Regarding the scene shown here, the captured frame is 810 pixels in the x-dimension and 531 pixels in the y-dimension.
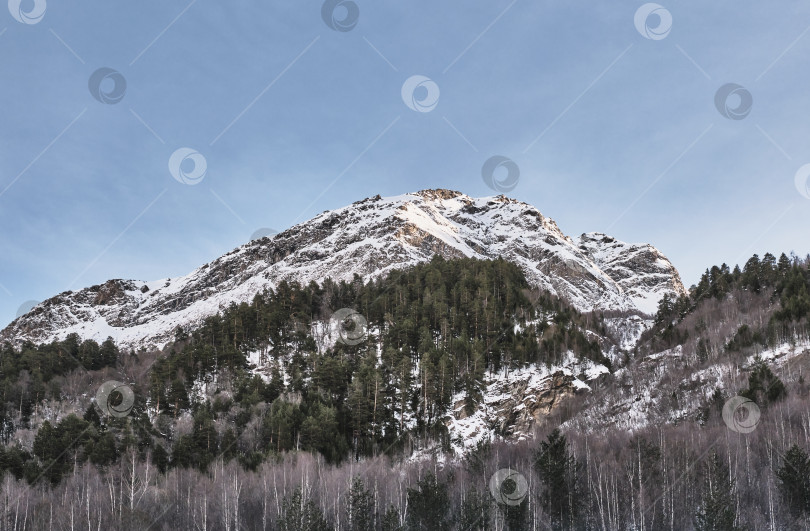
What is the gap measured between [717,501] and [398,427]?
49269 millimetres

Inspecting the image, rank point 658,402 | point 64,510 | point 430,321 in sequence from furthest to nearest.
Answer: point 430,321 → point 658,402 → point 64,510

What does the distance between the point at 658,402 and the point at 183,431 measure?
7593 centimetres

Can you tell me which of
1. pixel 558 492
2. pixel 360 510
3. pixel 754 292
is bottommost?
pixel 360 510

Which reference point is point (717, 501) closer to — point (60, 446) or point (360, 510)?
point (360, 510)

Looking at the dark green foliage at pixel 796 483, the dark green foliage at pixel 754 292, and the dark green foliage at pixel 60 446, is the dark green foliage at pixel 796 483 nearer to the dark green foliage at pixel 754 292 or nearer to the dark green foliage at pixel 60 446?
the dark green foliage at pixel 754 292

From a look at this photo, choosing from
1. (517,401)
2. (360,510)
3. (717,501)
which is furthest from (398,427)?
(717,501)

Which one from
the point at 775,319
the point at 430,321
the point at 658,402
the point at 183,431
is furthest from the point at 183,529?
the point at 775,319

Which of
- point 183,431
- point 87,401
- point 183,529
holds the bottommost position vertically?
point 183,529

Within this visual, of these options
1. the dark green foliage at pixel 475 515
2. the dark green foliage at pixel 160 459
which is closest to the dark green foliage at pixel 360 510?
the dark green foliage at pixel 475 515

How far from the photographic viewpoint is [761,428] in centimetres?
6806

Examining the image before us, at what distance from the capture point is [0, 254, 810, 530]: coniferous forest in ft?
186

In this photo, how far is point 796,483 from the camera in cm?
4953

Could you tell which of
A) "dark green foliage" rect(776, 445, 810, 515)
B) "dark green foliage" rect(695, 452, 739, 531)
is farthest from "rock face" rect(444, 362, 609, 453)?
"dark green foliage" rect(776, 445, 810, 515)

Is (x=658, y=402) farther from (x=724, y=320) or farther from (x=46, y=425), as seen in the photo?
(x=46, y=425)
